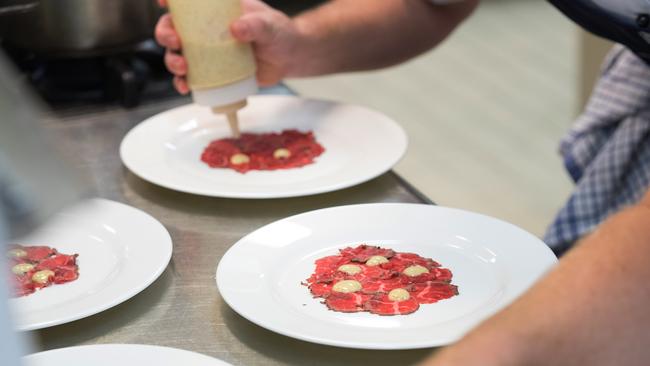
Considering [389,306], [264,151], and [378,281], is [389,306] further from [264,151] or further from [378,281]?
[264,151]

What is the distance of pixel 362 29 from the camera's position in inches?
63.2

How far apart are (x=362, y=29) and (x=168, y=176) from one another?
1.66ft

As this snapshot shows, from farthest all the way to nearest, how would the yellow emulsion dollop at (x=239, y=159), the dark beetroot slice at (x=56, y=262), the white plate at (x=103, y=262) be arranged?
the yellow emulsion dollop at (x=239, y=159) < the dark beetroot slice at (x=56, y=262) < the white plate at (x=103, y=262)

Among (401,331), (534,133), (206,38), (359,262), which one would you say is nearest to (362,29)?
(206,38)

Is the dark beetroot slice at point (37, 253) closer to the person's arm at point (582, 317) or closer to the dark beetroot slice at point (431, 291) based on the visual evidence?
the dark beetroot slice at point (431, 291)

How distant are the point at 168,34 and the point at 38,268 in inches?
17.7

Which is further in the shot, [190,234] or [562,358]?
[190,234]

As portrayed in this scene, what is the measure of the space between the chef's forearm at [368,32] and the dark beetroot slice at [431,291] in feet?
2.08

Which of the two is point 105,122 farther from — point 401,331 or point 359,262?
point 401,331

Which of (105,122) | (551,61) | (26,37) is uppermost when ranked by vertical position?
(26,37)

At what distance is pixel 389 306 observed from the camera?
3.05 ft

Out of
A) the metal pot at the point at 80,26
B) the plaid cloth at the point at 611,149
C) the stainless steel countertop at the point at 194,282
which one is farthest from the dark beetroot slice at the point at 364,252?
the plaid cloth at the point at 611,149

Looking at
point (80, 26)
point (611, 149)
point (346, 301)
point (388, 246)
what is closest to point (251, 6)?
point (80, 26)

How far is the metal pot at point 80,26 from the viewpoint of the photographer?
1524 millimetres
